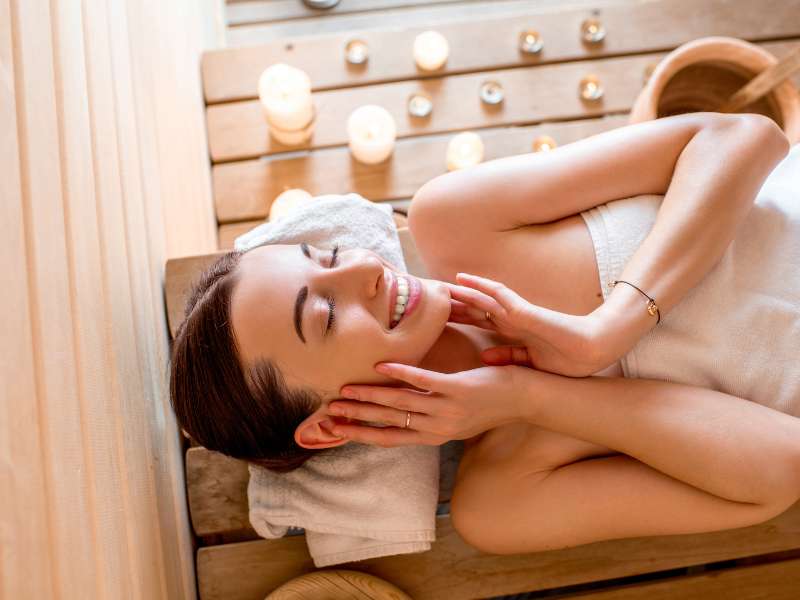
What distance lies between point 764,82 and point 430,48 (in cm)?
106

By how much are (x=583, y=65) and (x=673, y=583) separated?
1740 mm

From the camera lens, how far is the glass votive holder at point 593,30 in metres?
2.42

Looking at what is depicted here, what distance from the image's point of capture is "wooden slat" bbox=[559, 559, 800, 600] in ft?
5.34

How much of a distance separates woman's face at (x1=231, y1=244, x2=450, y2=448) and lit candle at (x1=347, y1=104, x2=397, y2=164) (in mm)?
1054

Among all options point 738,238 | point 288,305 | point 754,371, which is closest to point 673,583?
point 754,371

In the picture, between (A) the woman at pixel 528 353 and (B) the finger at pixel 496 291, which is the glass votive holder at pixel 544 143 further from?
(B) the finger at pixel 496 291

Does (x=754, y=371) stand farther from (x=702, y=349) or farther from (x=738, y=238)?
(x=738, y=238)

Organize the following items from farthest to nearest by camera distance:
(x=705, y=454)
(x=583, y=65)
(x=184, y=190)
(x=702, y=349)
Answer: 1. (x=583, y=65)
2. (x=184, y=190)
3. (x=702, y=349)
4. (x=705, y=454)

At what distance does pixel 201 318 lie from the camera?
1.32m

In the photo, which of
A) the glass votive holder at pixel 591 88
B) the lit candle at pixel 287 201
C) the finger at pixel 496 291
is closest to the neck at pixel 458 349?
the finger at pixel 496 291

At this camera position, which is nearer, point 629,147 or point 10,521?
point 10,521

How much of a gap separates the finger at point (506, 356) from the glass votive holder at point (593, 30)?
147 centimetres

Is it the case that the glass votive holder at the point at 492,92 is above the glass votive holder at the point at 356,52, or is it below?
below

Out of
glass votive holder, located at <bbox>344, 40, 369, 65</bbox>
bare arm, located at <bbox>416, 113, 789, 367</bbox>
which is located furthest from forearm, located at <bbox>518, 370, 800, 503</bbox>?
glass votive holder, located at <bbox>344, 40, 369, 65</bbox>
